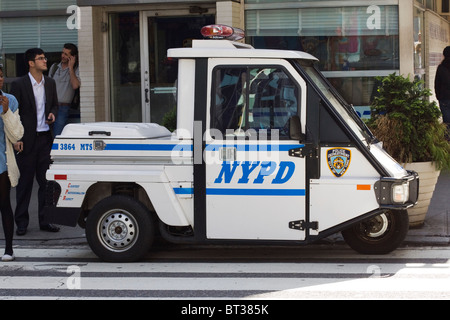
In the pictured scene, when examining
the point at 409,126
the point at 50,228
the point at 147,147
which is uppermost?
the point at 409,126

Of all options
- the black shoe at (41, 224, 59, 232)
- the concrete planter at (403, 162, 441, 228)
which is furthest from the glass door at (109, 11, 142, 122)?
the concrete planter at (403, 162, 441, 228)

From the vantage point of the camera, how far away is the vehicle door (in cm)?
783

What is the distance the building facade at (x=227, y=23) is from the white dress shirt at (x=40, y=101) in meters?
3.98

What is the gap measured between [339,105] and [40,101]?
3684 mm

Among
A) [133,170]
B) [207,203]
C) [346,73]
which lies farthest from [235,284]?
[346,73]

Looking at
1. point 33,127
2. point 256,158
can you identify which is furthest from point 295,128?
point 33,127

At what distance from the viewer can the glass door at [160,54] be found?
14.4 metres

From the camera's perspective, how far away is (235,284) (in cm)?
726

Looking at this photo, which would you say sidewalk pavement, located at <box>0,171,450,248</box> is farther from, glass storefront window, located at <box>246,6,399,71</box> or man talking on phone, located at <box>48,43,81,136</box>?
glass storefront window, located at <box>246,6,399,71</box>

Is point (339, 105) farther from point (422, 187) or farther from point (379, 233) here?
point (422, 187)

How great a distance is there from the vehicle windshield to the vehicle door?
33cm

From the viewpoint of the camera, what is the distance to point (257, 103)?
311 inches

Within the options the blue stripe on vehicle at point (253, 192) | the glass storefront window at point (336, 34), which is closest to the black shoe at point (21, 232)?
the blue stripe on vehicle at point (253, 192)

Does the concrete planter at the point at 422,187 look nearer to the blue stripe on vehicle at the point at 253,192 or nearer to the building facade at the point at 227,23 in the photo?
the blue stripe on vehicle at the point at 253,192
